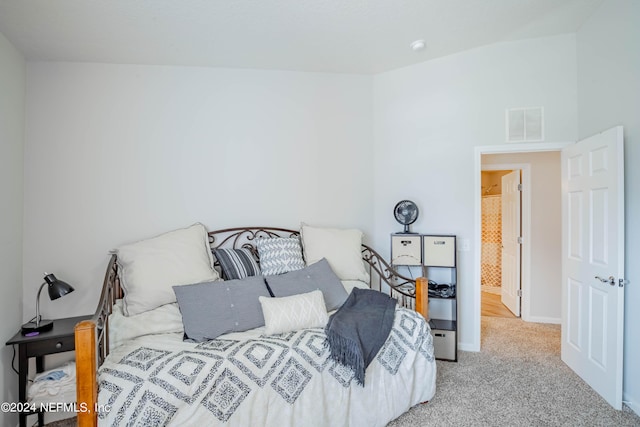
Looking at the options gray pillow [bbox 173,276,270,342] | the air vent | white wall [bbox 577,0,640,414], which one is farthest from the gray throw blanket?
the air vent

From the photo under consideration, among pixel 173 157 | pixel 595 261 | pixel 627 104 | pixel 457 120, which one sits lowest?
pixel 595 261

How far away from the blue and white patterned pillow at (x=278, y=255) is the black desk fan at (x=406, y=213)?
108cm

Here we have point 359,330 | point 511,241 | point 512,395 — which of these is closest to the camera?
point 359,330

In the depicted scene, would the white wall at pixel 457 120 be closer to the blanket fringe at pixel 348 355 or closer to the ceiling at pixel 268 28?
the ceiling at pixel 268 28

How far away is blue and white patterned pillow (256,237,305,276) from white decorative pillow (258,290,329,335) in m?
0.44

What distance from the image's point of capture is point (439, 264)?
303cm

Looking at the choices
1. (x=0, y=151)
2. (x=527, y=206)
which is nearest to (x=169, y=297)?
(x=0, y=151)

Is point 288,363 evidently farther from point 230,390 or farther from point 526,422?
point 526,422

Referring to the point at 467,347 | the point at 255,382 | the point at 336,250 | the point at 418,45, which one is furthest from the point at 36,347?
the point at 418,45

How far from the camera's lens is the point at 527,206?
409cm

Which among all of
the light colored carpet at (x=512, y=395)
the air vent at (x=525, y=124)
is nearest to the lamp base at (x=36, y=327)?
the light colored carpet at (x=512, y=395)

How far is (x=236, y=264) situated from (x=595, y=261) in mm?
2720

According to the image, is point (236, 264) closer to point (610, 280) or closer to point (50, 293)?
point (50, 293)

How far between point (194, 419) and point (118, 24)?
245 centimetres
